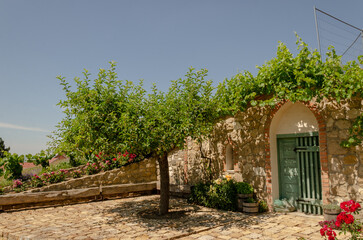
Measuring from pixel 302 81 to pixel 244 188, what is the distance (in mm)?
3429

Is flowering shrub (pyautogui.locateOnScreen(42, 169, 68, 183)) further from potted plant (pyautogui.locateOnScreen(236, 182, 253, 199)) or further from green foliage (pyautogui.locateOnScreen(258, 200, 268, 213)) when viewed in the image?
green foliage (pyautogui.locateOnScreen(258, 200, 268, 213))

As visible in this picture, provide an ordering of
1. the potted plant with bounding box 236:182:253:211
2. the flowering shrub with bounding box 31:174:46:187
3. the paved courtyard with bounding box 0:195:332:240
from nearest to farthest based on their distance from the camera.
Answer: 1. the paved courtyard with bounding box 0:195:332:240
2. the potted plant with bounding box 236:182:253:211
3. the flowering shrub with bounding box 31:174:46:187

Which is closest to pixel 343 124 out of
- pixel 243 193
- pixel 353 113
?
pixel 353 113

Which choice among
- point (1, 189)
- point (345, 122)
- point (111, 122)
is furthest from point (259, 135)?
point (1, 189)

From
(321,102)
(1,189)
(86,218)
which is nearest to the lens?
(321,102)

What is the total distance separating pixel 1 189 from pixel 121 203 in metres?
4.36

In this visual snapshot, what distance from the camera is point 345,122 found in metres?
6.52

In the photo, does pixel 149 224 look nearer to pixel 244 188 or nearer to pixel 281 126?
pixel 244 188

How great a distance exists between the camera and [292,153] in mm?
7922

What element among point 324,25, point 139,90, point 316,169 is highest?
point 324,25

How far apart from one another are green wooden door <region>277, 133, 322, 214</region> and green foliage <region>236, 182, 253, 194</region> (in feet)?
2.94

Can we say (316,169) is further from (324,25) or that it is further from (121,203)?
(121,203)

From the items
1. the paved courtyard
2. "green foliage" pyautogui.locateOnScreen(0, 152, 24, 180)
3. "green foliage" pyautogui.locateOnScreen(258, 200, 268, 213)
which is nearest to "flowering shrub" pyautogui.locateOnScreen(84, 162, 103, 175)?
the paved courtyard

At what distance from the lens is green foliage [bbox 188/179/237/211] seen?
830 centimetres
